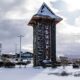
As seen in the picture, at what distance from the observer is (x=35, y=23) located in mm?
91188

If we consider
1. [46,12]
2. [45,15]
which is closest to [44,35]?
[45,15]

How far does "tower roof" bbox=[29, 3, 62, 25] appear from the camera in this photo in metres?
88.2

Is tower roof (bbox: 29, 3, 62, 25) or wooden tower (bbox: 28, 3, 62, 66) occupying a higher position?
tower roof (bbox: 29, 3, 62, 25)

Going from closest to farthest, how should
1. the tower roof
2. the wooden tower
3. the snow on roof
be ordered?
the wooden tower, the tower roof, the snow on roof

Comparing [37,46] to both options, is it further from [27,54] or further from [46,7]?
[27,54]

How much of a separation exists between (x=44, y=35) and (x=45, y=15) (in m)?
6.17

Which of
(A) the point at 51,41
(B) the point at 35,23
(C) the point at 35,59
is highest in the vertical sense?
(B) the point at 35,23

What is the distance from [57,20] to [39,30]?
25.4ft

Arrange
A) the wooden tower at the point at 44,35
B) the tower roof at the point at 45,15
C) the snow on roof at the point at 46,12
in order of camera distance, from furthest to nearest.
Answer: the snow on roof at the point at 46,12
the tower roof at the point at 45,15
the wooden tower at the point at 44,35

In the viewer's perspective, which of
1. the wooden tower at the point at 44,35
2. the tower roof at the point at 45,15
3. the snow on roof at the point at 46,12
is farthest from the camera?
the snow on roof at the point at 46,12

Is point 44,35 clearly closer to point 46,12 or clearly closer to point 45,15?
point 45,15

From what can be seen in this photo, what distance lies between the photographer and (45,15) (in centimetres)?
8862

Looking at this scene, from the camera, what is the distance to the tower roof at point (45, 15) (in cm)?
8819

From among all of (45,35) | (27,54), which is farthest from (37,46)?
(27,54)
